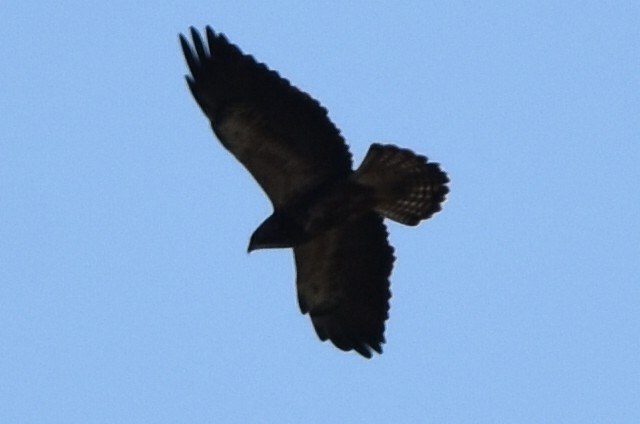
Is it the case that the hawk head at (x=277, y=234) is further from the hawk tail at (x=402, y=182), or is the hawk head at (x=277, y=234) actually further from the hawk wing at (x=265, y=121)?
the hawk tail at (x=402, y=182)

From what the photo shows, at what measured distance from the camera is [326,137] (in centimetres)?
1872

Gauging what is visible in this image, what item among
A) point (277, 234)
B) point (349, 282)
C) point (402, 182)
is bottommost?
point (277, 234)

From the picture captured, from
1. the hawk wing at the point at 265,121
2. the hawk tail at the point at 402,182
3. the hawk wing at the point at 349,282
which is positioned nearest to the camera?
the hawk wing at the point at 265,121

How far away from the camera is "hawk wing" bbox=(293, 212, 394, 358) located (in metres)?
19.5

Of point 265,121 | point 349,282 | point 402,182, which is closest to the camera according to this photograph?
point 265,121

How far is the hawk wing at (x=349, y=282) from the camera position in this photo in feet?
63.9

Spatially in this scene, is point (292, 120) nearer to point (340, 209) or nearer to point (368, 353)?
point (340, 209)

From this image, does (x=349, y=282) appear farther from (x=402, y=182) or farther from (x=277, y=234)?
(x=402, y=182)

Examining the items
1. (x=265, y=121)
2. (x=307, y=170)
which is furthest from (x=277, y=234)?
(x=265, y=121)

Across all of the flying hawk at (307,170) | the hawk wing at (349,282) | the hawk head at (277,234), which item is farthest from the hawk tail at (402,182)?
the hawk head at (277,234)

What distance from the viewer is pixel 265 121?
18.8m

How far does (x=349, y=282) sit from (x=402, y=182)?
120 centimetres

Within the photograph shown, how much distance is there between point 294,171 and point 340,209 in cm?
50

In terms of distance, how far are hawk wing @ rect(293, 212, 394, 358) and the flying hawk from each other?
0.01m
